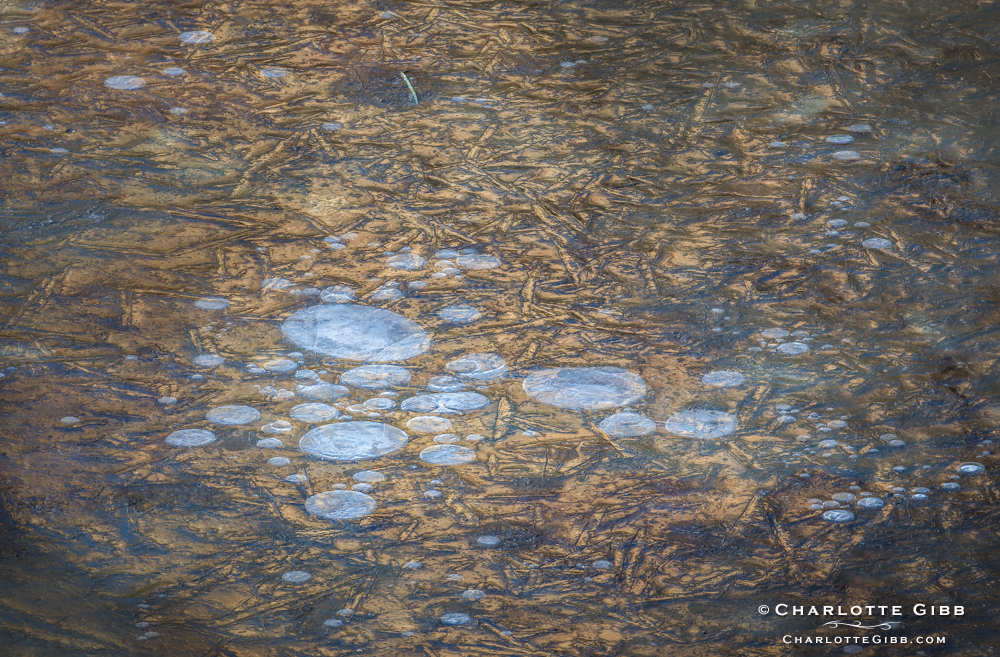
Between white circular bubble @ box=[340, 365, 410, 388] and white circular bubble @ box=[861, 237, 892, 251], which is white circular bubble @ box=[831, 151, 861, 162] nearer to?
white circular bubble @ box=[861, 237, 892, 251]

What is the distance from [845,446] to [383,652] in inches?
41.5

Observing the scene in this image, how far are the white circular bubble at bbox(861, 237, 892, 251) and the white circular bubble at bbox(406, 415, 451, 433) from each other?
54.7 inches

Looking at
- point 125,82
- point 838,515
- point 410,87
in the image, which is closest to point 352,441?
point 838,515

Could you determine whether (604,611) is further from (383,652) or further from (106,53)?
(106,53)

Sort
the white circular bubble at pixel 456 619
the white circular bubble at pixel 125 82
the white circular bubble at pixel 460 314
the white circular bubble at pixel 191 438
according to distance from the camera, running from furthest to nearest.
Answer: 1. the white circular bubble at pixel 125 82
2. the white circular bubble at pixel 460 314
3. the white circular bubble at pixel 191 438
4. the white circular bubble at pixel 456 619

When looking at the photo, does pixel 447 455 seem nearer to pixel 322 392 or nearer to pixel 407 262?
pixel 322 392

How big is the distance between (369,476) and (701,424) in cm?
74

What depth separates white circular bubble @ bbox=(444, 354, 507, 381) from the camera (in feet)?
6.62

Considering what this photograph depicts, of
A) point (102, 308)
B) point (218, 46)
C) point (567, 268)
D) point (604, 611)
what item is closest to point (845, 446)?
point (604, 611)

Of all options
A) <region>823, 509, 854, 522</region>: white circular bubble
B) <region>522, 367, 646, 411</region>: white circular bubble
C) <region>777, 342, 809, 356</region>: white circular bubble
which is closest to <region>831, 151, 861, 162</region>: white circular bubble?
<region>777, 342, 809, 356</region>: white circular bubble

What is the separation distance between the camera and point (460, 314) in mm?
2227

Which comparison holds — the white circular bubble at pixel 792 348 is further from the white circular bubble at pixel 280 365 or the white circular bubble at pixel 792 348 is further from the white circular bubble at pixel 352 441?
the white circular bubble at pixel 280 365

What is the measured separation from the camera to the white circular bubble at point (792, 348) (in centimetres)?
209

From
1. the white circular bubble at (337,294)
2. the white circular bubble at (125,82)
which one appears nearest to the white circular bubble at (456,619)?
the white circular bubble at (337,294)
